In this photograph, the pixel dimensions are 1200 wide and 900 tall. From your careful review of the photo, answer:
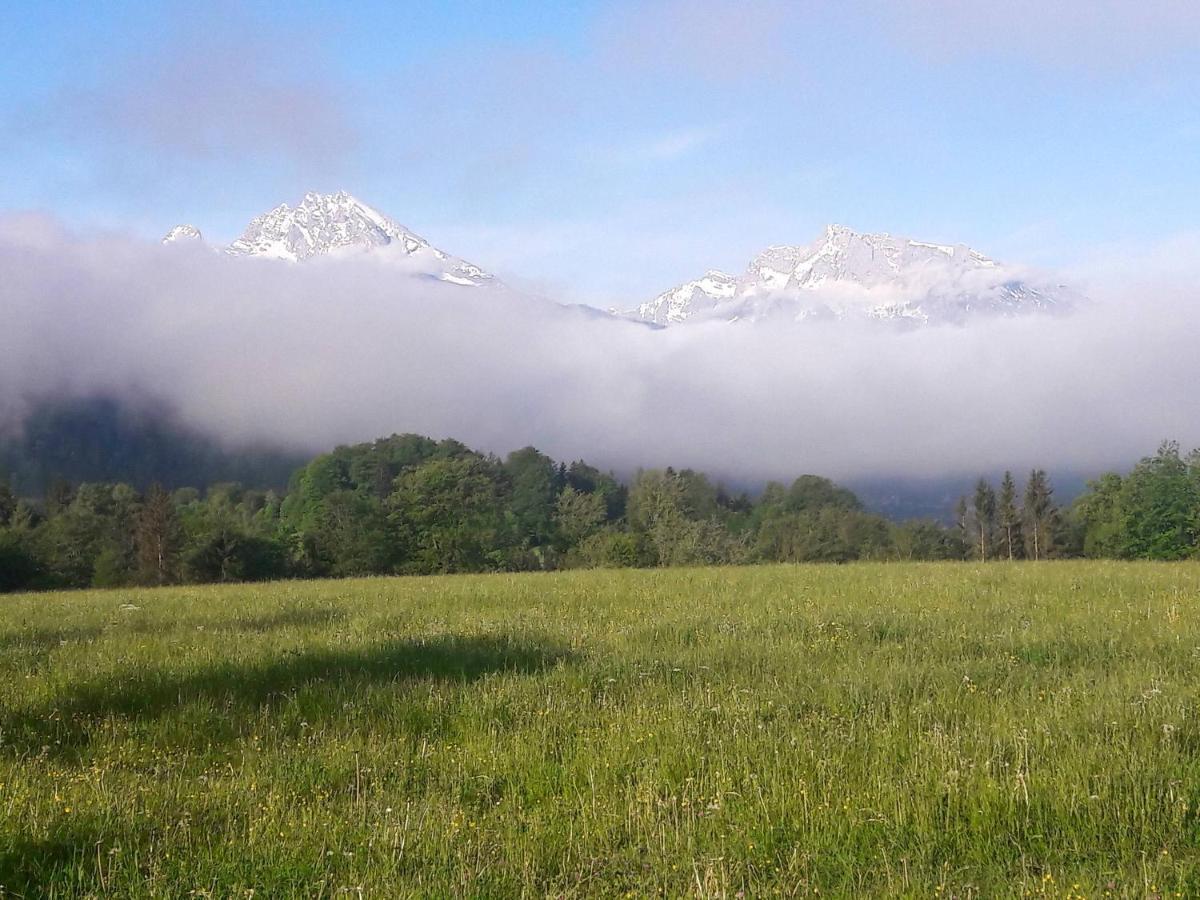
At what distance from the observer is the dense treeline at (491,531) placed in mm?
72250

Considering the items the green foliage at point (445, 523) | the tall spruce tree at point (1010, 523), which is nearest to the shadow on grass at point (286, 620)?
the green foliage at point (445, 523)

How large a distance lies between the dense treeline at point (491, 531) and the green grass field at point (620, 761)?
35.8m

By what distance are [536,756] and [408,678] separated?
330 cm

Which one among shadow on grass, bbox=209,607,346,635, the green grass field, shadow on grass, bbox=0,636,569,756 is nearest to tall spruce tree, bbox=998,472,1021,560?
shadow on grass, bbox=209,607,346,635

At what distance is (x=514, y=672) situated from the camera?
404 inches

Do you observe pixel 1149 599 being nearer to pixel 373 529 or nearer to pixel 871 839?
pixel 871 839

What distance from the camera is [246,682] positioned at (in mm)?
10133

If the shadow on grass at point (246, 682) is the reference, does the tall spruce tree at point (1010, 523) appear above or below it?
below

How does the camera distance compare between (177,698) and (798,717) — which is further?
(177,698)

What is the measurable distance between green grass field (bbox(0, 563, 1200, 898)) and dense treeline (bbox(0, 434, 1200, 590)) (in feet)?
117

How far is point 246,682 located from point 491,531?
7144 centimetres

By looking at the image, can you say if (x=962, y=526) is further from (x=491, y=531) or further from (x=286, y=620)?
(x=286, y=620)

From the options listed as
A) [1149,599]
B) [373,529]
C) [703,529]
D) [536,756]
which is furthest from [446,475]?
[536,756]

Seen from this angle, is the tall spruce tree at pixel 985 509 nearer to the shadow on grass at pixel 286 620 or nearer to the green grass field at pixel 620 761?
the shadow on grass at pixel 286 620
